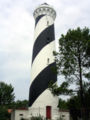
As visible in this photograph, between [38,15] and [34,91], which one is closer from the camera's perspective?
[34,91]

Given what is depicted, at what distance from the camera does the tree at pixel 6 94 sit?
36250 mm

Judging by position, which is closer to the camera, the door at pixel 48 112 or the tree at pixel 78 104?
the tree at pixel 78 104

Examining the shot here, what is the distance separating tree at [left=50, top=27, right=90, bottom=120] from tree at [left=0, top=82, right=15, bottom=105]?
21.8 metres

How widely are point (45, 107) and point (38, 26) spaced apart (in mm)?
8273

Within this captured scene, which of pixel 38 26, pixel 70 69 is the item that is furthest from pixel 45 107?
pixel 38 26

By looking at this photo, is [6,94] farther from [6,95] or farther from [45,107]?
[45,107]

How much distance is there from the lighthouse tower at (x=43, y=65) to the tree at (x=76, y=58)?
4334 millimetres

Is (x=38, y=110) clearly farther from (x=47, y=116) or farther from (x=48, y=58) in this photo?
(x=48, y=58)

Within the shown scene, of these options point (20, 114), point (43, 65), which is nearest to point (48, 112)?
point (20, 114)

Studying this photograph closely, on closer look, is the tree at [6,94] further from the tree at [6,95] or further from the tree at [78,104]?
the tree at [78,104]

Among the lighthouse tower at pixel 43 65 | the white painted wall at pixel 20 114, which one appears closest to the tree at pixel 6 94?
the white painted wall at pixel 20 114

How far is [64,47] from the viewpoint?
16.4m

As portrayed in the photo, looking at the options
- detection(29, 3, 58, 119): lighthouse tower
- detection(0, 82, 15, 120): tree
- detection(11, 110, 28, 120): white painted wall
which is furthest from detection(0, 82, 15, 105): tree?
detection(29, 3, 58, 119): lighthouse tower

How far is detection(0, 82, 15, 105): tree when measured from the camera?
119 feet
